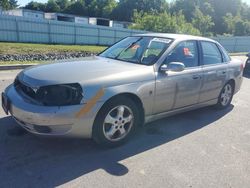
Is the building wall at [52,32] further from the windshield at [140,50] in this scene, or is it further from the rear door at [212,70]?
the rear door at [212,70]

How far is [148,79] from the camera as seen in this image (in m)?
4.11

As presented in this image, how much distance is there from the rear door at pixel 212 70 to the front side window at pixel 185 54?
23cm

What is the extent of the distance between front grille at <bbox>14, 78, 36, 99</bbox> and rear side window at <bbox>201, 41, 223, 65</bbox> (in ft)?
10.5

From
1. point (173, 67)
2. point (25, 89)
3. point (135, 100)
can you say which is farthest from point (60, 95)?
point (173, 67)

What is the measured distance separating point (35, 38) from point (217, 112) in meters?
17.3

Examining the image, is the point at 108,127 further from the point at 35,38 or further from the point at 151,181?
the point at 35,38

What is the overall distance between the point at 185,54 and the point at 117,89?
69.2 inches

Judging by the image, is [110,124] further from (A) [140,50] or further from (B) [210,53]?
(B) [210,53]

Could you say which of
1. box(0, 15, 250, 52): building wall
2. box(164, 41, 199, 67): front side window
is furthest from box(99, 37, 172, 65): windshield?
box(0, 15, 250, 52): building wall

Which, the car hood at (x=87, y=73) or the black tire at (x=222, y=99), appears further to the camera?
the black tire at (x=222, y=99)

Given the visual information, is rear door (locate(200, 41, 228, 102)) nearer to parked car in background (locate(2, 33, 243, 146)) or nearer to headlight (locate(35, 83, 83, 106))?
A: parked car in background (locate(2, 33, 243, 146))

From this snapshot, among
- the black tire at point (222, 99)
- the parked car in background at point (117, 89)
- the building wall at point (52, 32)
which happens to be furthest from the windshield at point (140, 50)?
the building wall at point (52, 32)

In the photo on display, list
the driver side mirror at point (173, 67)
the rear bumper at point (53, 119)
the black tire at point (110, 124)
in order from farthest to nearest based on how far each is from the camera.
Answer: the driver side mirror at point (173, 67)
the black tire at point (110, 124)
the rear bumper at point (53, 119)

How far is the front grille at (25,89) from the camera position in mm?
3574
